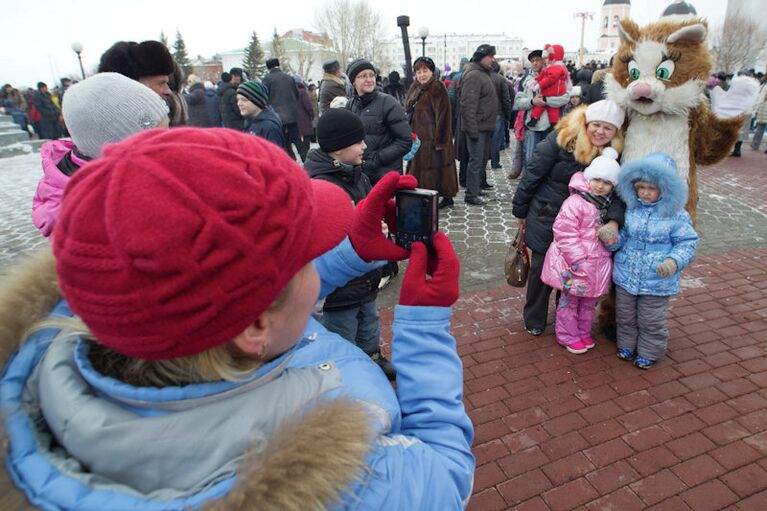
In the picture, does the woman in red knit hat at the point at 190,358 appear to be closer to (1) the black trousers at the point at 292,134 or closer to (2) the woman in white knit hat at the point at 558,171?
(2) the woman in white knit hat at the point at 558,171

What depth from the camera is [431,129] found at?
595cm

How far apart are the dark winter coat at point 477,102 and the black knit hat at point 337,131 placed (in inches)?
160

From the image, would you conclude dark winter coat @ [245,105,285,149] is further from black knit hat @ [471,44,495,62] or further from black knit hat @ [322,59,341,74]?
black knit hat @ [471,44,495,62]

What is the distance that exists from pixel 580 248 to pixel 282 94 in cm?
690

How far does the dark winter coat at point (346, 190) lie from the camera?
107 inches

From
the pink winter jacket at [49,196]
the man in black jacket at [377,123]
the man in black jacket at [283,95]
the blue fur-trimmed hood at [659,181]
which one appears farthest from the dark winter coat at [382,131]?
the man in black jacket at [283,95]

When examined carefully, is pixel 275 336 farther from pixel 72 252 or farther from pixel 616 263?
pixel 616 263

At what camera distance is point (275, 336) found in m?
0.82

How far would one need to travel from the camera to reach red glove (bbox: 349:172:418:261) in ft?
4.30

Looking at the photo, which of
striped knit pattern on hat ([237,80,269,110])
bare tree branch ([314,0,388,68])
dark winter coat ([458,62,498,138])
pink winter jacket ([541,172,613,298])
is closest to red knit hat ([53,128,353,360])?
pink winter jacket ([541,172,613,298])

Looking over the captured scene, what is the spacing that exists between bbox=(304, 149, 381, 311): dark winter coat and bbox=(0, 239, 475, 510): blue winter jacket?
1748mm

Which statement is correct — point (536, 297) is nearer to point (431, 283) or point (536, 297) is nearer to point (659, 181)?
point (659, 181)

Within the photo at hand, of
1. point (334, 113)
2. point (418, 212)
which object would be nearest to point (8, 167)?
point (334, 113)

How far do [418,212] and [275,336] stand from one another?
0.59 metres
